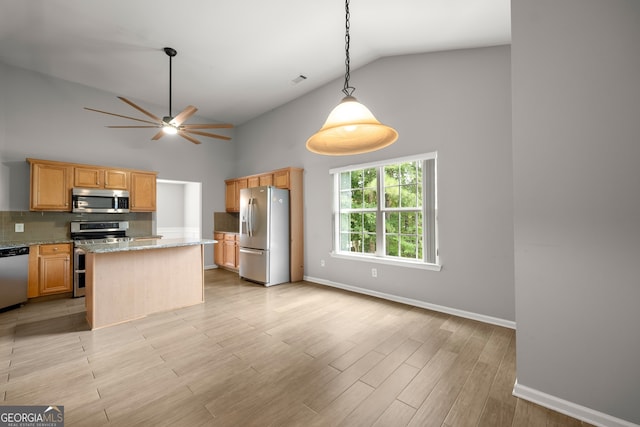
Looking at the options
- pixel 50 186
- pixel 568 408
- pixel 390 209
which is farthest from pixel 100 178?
pixel 568 408

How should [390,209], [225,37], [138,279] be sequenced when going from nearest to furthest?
[138,279]
[225,37]
[390,209]

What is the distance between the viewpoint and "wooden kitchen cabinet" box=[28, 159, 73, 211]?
13.2 ft

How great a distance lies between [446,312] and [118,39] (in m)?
5.49

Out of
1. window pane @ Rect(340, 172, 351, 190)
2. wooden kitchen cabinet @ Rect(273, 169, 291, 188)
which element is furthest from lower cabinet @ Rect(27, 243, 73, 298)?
window pane @ Rect(340, 172, 351, 190)

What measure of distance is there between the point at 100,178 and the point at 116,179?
224 millimetres

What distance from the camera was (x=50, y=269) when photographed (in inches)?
155

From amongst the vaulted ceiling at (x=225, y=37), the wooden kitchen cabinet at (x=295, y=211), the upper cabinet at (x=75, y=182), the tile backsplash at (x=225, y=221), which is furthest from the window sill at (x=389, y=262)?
the upper cabinet at (x=75, y=182)

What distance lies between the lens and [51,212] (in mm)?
4375

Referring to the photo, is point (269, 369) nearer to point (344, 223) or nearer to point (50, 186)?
point (344, 223)

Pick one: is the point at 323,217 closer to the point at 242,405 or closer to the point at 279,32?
the point at 279,32

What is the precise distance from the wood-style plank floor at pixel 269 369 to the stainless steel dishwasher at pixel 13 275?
0.31 m

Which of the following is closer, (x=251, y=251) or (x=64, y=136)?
(x=64, y=136)

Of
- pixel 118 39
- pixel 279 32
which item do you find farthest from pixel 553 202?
pixel 118 39

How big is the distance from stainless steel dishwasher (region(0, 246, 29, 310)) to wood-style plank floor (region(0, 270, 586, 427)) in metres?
0.31
